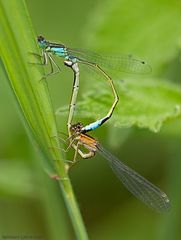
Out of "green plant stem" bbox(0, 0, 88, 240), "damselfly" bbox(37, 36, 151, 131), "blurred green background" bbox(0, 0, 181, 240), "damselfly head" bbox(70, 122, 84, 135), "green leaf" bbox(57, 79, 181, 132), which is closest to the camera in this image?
"green plant stem" bbox(0, 0, 88, 240)

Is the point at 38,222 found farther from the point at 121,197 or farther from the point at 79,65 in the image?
the point at 79,65

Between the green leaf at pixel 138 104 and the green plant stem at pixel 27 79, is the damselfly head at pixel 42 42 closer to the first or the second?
the green leaf at pixel 138 104

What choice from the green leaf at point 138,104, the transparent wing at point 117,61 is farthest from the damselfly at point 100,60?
the green leaf at point 138,104

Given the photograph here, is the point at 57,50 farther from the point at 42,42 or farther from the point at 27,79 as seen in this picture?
the point at 27,79

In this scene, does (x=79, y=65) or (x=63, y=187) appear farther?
(x=79, y=65)

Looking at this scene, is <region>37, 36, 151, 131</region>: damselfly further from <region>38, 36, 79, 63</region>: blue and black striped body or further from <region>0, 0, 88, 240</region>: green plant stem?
<region>0, 0, 88, 240</region>: green plant stem

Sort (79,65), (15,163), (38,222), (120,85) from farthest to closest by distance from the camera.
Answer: (38,222), (15,163), (79,65), (120,85)

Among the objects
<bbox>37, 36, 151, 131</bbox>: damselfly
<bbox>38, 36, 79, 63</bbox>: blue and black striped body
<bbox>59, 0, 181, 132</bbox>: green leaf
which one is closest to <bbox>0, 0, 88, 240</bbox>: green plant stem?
<bbox>38, 36, 79, 63</bbox>: blue and black striped body

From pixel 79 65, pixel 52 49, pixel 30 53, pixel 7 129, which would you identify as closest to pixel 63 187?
pixel 30 53

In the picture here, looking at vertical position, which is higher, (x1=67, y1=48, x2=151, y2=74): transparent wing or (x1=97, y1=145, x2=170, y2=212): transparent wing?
(x1=67, y1=48, x2=151, y2=74): transparent wing
